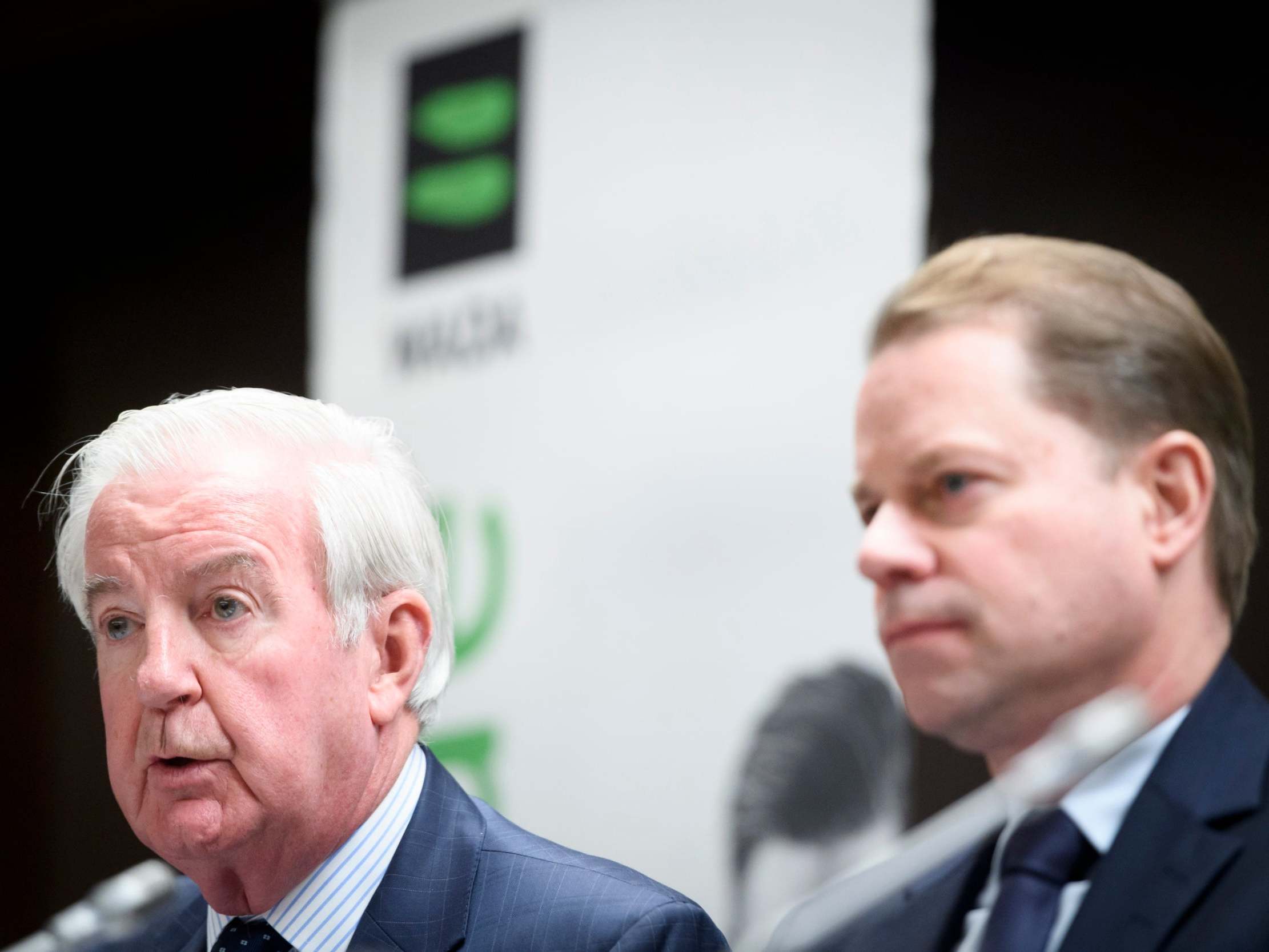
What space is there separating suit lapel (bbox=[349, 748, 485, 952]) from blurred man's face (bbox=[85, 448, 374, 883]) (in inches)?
3.4

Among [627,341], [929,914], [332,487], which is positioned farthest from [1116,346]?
[627,341]

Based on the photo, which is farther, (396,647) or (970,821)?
(396,647)

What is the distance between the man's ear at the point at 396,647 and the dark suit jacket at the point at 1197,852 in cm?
71

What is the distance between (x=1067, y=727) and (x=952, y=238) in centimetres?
166

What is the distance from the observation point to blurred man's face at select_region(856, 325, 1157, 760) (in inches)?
57.9

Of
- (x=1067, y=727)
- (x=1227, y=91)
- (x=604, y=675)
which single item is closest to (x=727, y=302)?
(x=604, y=675)

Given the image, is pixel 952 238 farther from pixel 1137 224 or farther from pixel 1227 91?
pixel 1227 91

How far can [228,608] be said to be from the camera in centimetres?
192

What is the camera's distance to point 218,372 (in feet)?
13.1

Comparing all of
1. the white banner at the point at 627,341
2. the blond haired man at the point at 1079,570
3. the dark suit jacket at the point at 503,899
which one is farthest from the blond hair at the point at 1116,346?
the white banner at the point at 627,341

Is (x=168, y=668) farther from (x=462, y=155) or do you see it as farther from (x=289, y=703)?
(x=462, y=155)

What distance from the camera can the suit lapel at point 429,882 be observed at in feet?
6.25

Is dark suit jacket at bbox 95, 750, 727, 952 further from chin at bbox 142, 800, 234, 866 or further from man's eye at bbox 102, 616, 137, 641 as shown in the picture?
man's eye at bbox 102, 616, 137, 641

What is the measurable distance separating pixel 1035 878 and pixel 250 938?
0.96 meters
